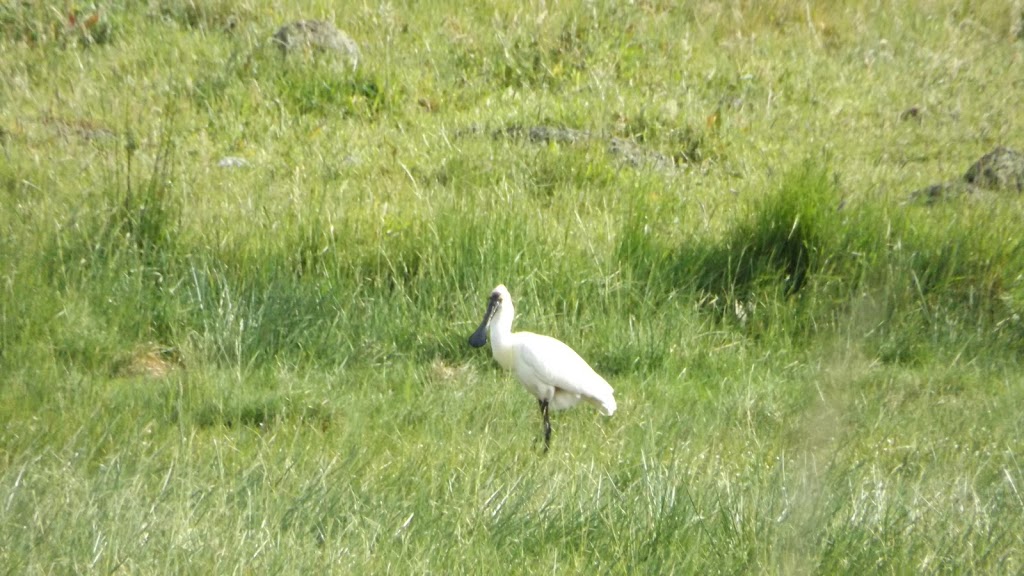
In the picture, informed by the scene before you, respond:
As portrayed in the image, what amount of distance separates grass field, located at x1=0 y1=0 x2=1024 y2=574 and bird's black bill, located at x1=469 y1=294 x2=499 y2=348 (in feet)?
0.91

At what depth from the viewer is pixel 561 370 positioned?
18.3 feet

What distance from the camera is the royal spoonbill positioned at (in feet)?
18.3

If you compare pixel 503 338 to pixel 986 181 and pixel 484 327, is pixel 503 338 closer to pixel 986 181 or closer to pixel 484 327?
→ pixel 484 327

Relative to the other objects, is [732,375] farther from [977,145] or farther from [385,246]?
[977,145]

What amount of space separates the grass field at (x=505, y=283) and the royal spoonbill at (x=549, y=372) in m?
0.18

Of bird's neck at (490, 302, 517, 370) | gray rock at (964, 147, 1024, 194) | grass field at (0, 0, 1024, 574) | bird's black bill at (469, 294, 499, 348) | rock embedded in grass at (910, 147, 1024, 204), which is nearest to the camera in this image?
grass field at (0, 0, 1024, 574)

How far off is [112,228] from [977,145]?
613 cm

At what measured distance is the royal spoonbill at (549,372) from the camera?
18.3 ft

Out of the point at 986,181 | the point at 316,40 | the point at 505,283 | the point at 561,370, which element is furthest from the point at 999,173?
the point at 316,40

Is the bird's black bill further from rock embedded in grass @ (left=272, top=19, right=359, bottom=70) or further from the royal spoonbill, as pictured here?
rock embedded in grass @ (left=272, top=19, right=359, bottom=70)

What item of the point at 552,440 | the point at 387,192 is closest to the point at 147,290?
the point at 387,192

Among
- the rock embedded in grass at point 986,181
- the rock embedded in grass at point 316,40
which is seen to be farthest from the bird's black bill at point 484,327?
the rock embedded in grass at point 316,40

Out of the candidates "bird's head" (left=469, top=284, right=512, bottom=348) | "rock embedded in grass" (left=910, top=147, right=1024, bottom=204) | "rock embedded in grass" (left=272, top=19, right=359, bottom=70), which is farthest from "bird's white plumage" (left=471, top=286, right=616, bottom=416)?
"rock embedded in grass" (left=272, top=19, right=359, bottom=70)

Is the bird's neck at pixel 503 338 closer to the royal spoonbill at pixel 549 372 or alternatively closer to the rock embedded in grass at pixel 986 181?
the royal spoonbill at pixel 549 372
